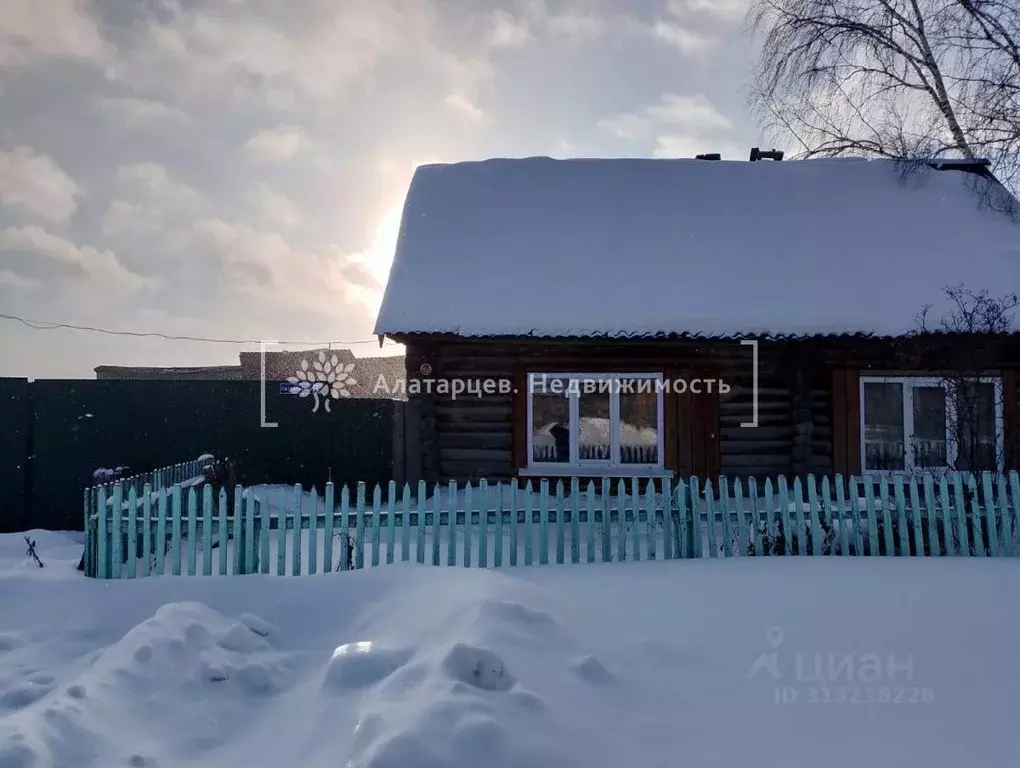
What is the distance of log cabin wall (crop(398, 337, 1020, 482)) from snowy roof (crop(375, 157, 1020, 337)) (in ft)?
1.98

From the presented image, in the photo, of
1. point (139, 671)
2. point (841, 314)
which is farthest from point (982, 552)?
point (139, 671)

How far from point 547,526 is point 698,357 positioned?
183 inches

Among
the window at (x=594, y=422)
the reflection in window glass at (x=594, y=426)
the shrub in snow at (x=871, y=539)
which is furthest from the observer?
the reflection in window glass at (x=594, y=426)

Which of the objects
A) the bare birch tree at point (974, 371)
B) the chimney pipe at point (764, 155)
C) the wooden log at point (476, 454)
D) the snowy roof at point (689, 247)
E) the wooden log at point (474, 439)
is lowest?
the wooden log at point (476, 454)

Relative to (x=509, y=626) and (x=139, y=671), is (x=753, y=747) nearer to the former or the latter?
(x=509, y=626)

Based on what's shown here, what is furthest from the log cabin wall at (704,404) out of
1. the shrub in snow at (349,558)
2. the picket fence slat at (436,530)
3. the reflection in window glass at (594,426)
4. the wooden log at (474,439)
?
the shrub in snow at (349,558)

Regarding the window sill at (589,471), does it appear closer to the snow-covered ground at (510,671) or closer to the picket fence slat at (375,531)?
the picket fence slat at (375,531)

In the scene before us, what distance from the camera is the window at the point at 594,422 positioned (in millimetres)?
10703

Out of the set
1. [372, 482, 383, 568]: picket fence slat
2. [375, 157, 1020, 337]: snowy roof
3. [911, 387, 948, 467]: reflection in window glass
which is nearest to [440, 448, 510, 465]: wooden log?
[375, 157, 1020, 337]: snowy roof

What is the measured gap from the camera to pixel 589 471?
10594mm

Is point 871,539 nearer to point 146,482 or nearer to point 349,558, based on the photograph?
point 349,558

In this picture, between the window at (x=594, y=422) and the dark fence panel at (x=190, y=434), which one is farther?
the window at (x=594, y=422)

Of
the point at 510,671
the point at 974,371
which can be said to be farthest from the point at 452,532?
the point at 974,371

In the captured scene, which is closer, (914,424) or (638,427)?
(638,427)
